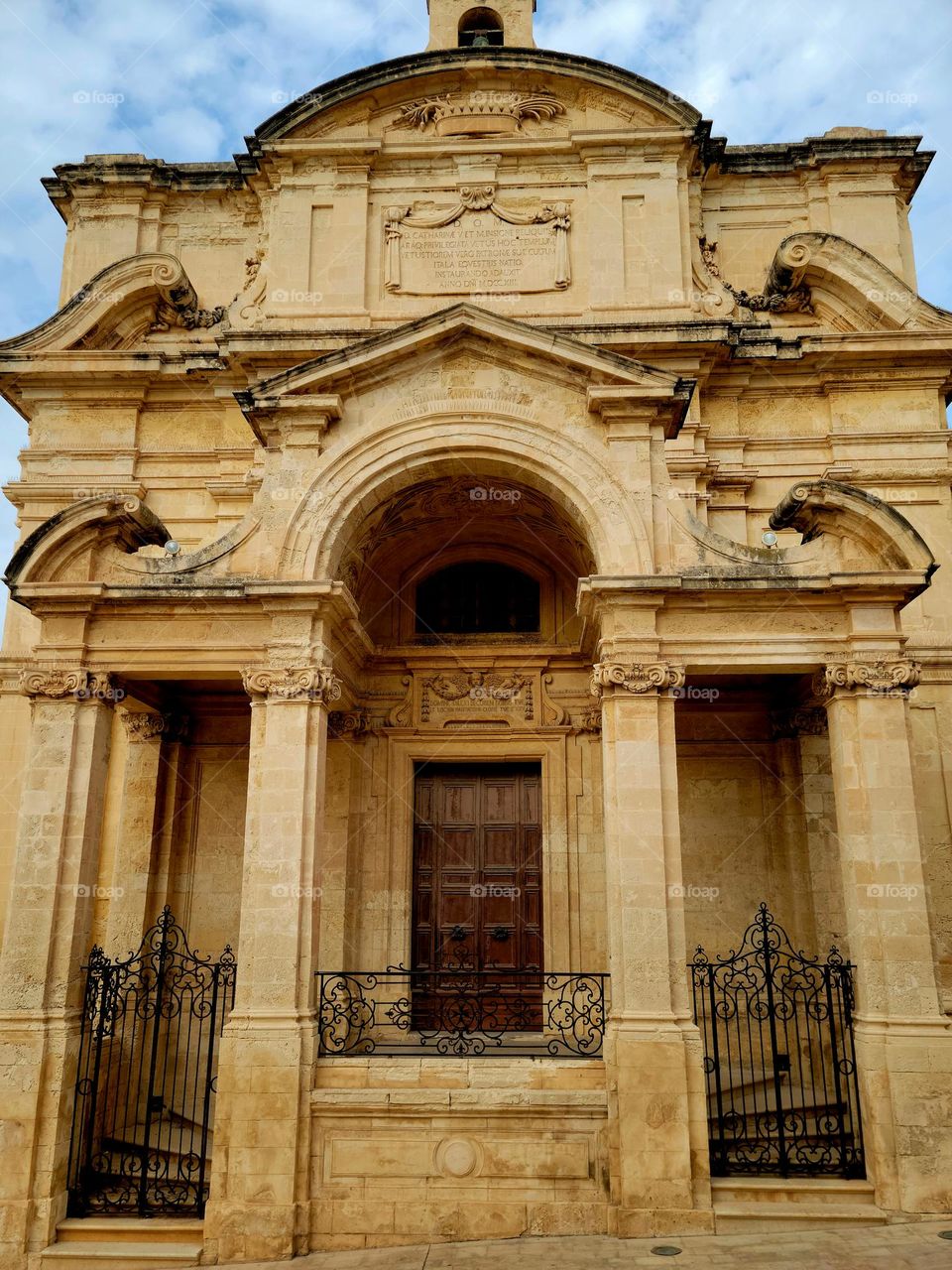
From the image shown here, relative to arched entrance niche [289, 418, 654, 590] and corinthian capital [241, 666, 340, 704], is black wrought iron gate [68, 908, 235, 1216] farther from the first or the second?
arched entrance niche [289, 418, 654, 590]

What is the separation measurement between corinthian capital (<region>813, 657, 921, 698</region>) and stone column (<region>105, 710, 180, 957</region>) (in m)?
7.66

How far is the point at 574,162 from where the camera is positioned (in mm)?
14148

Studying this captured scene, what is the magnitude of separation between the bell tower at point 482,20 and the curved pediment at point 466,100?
6.08 ft

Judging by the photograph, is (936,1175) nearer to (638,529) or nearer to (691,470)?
(638,529)

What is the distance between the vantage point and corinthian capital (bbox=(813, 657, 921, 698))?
910 centimetres

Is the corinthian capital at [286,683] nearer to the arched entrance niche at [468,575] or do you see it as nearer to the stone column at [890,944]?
the arched entrance niche at [468,575]

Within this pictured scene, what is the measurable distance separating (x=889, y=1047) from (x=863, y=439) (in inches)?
306

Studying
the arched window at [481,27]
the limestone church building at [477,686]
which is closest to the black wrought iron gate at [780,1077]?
the limestone church building at [477,686]

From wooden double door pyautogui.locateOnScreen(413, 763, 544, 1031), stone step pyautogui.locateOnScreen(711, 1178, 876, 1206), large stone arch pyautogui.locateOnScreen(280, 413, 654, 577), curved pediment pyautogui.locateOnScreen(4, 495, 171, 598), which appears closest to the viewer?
stone step pyautogui.locateOnScreen(711, 1178, 876, 1206)

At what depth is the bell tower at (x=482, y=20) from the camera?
52.1 ft

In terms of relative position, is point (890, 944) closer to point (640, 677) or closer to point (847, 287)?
point (640, 677)

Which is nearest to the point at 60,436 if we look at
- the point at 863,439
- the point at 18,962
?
the point at 18,962

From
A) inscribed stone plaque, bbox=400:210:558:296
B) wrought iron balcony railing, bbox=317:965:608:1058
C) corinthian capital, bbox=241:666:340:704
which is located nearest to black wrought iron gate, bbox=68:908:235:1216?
wrought iron balcony railing, bbox=317:965:608:1058

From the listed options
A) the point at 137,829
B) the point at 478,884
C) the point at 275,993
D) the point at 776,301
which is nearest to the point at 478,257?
the point at 776,301
